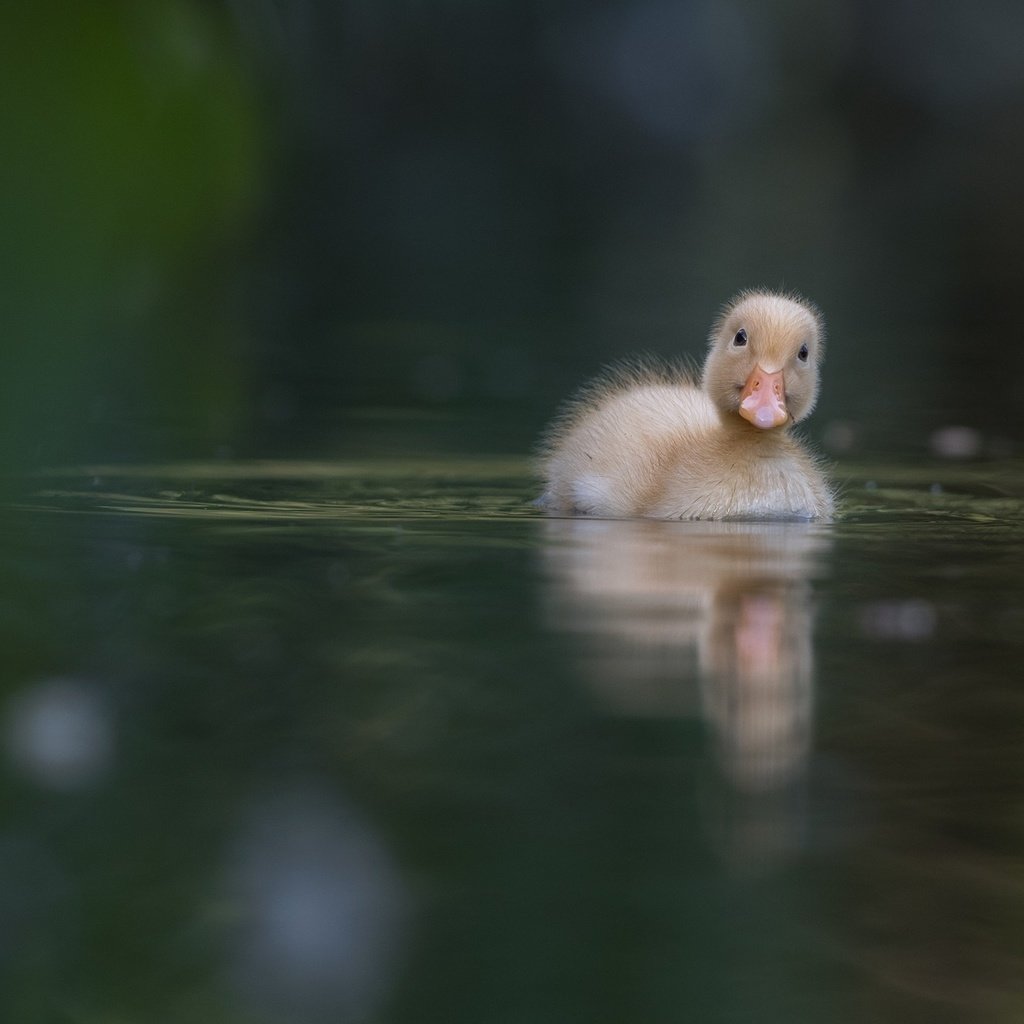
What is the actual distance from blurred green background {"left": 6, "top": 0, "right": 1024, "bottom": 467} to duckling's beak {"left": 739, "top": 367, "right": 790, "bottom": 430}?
178 cm

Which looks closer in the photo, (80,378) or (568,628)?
(80,378)

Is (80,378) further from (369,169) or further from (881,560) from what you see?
(369,169)

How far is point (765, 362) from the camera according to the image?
6.96 m

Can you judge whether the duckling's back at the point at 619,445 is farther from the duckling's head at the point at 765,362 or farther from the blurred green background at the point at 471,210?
the blurred green background at the point at 471,210

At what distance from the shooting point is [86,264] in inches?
33.7

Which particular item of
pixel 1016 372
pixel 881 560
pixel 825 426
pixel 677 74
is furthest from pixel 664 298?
pixel 677 74

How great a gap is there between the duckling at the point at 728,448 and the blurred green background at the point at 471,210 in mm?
1391

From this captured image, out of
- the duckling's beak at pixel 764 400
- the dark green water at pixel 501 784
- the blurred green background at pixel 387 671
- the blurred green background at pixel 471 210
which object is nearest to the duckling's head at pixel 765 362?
the duckling's beak at pixel 764 400

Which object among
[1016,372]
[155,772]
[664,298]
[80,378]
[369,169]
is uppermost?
[369,169]

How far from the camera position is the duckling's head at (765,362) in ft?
22.6

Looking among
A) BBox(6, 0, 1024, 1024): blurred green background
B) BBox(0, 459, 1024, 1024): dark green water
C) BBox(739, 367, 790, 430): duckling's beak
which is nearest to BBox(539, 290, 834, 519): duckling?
BBox(739, 367, 790, 430): duckling's beak

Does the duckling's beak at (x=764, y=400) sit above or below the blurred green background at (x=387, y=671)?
above

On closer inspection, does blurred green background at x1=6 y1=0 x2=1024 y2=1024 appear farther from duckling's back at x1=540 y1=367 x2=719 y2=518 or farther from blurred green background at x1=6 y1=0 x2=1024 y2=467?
duckling's back at x1=540 y1=367 x2=719 y2=518

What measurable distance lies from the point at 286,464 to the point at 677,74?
40318 mm
